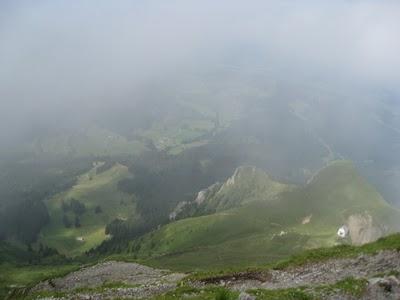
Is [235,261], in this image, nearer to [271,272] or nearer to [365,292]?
[271,272]

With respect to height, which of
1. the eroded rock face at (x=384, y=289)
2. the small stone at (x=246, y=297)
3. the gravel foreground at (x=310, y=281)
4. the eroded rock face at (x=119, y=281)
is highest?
the small stone at (x=246, y=297)

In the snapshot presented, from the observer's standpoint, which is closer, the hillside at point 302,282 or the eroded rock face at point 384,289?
the eroded rock face at point 384,289

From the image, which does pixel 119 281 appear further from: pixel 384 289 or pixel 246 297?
pixel 384 289

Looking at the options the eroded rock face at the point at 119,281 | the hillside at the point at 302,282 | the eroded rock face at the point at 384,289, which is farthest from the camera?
the eroded rock face at the point at 119,281

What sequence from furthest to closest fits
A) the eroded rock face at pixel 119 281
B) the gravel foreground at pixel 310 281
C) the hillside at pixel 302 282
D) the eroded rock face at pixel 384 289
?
the eroded rock face at pixel 119 281 < the hillside at pixel 302 282 < the gravel foreground at pixel 310 281 < the eroded rock face at pixel 384 289

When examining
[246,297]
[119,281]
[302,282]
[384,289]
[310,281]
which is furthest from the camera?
[119,281]

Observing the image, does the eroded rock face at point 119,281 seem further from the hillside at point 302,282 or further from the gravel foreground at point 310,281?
the hillside at point 302,282

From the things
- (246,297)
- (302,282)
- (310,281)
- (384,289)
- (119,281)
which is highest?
(246,297)

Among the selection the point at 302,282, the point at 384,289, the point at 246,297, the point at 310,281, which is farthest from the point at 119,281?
the point at 384,289

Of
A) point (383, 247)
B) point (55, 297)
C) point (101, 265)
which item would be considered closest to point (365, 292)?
point (383, 247)

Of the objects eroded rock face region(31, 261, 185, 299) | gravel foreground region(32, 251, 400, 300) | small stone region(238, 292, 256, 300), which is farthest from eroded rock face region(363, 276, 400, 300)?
eroded rock face region(31, 261, 185, 299)

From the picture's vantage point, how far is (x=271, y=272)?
65875 mm

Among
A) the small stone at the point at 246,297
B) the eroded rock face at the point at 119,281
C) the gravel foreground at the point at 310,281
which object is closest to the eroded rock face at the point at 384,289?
the gravel foreground at the point at 310,281

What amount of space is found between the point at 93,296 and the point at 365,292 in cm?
3654
